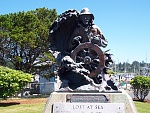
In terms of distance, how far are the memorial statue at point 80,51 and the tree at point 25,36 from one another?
11.7 metres

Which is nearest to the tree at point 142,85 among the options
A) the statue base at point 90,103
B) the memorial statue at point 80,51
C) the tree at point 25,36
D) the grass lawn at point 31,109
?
the grass lawn at point 31,109

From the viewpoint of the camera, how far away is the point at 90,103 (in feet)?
21.7

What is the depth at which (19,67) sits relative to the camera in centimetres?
2183

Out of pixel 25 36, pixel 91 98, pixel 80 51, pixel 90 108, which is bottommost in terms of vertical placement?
pixel 90 108

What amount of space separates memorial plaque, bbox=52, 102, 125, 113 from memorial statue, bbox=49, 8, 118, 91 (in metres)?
0.58

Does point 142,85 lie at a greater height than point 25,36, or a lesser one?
lesser

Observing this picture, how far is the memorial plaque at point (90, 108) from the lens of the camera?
6.47m

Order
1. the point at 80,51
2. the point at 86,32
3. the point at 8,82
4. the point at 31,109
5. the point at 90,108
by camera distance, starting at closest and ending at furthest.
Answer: the point at 90,108
the point at 80,51
the point at 86,32
the point at 31,109
the point at 8,82

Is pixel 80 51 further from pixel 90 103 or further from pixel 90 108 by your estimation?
pixel 90 108

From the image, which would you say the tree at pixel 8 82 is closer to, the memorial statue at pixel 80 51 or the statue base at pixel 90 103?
the memorial statue at pixel 80 51

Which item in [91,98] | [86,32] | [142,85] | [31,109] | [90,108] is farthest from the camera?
[142,85]

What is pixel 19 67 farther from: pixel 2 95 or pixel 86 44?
pixel 86 44

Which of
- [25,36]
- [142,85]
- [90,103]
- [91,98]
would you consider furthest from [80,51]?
[25,36]

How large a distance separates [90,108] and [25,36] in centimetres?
1436
